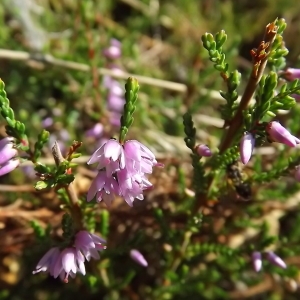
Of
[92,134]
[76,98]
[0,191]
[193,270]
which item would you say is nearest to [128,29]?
[76,98]

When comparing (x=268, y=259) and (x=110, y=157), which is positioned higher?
(x=110, y=157)

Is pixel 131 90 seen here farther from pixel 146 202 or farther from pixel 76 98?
pixel 76 98

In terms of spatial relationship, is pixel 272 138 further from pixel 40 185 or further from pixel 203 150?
pixel 40 185

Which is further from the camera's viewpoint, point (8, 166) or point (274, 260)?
point (274, 260)

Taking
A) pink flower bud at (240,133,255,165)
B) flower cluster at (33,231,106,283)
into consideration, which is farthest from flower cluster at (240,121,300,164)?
flower cluster at (33,231,106,283)

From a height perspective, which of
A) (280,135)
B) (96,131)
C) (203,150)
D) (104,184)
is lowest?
(96,131)

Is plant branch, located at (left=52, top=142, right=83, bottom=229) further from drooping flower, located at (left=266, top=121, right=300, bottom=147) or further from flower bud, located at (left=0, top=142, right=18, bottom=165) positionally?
drooping flower, located at (left=266, top=121, right=300, bottom=147)

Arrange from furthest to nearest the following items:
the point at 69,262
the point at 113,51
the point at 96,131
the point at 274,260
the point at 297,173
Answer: the point at 113,51 < the point at 96,131 < the point at 274,260 < the point at 297,173 < the point at 69,262

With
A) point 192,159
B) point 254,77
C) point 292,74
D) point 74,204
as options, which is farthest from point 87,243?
point 292,74
